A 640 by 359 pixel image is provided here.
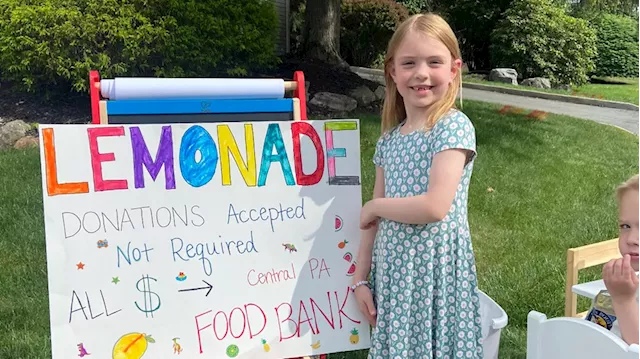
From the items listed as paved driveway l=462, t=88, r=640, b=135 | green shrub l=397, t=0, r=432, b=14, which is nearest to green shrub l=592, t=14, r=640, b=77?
green shrub l=397, t=0, r=432, b=14

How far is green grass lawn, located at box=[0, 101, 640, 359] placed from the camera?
3.07 metres

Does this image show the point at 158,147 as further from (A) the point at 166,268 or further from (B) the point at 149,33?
(B) the point at 149,33

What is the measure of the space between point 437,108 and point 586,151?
17.3ft

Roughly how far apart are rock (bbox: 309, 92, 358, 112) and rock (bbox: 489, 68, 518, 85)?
6.88 meters

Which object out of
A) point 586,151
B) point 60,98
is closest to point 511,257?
→ point 586,151

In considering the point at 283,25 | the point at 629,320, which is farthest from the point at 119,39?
the point at 283,25

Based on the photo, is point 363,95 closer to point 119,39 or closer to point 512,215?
point 119,39

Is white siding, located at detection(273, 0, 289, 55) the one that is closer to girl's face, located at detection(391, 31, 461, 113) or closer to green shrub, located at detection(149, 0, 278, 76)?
green shrub, located at detection(149, 0, 278, 76)

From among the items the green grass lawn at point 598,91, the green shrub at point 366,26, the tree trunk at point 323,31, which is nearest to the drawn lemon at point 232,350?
the tree trunk at point 323,31

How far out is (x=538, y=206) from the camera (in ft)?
15.8

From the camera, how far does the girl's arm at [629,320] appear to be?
4.95ft

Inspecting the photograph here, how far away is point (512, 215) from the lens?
4586 mm

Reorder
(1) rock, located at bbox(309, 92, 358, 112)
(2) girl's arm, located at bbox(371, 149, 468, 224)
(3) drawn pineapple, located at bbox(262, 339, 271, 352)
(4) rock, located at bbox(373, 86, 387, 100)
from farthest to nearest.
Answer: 1. (4) rock, located at bbox(373, 86, 387, 100)
2. (1) rock, located at bbox(309, 92, 358, 112)
3. (3) drawn pineapple, located at bbox(262, 339, 271, 352)
4. (2) girl's arm, located at bbox(371, 149, 468, 224)

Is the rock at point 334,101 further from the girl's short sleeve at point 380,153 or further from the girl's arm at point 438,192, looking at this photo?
the girl's arm at point 438,192
